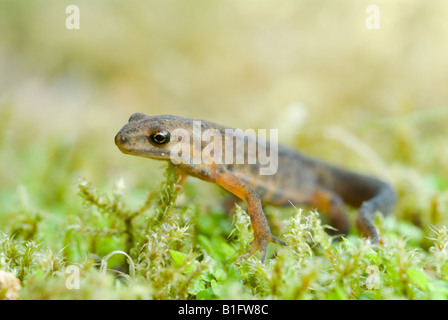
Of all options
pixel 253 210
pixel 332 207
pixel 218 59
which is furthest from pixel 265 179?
pixel 218 59

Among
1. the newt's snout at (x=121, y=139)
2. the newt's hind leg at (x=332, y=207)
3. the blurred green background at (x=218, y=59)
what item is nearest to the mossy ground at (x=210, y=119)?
the blurred green background at (x=218, y=59)

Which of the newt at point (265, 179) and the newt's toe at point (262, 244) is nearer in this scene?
the newt's toe at point (262, 244)

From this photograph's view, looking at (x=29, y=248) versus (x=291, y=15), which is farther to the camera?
(x=291, y=15)

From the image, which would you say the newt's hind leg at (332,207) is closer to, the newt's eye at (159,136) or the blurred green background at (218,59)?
the newt's eye at (159,136)

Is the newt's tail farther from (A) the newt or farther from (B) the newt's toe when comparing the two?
(B) the newt's toe

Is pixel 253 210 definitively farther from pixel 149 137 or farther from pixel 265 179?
pixel 265 179

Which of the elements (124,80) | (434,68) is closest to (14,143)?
(124,80)
